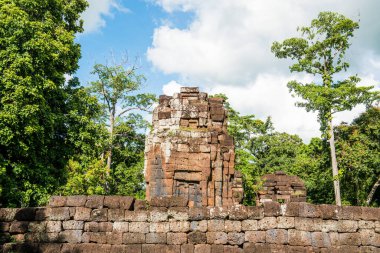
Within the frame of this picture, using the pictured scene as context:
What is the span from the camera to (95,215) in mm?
6562

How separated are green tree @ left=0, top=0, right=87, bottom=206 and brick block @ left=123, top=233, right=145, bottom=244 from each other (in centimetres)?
636

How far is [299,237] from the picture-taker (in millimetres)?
6402

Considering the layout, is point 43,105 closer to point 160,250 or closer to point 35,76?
point 35,76

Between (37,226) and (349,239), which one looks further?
(37,226)

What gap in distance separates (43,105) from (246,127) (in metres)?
22.8

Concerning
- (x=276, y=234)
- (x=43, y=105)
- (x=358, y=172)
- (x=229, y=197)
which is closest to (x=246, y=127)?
(x=358, y=172)

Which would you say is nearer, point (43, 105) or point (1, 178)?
point (1, 178)

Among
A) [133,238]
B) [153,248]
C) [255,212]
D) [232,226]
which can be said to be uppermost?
[255,212]

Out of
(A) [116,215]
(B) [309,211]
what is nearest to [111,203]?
(A) [116,215]

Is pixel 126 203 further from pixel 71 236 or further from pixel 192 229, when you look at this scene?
pixel 192 229

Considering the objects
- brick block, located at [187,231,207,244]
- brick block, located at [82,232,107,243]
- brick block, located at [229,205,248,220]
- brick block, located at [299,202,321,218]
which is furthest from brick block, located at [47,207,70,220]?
brick block, located at [299,202,321,218]

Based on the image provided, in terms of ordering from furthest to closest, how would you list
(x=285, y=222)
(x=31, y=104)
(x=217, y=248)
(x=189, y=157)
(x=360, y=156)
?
(x=360, y=156) < (x=189, y=157) < (x=31, y=104) < (x=285, y=222) < (x=217, y=248)

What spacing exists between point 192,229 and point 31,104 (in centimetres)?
812

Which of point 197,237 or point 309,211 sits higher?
point 309,211
